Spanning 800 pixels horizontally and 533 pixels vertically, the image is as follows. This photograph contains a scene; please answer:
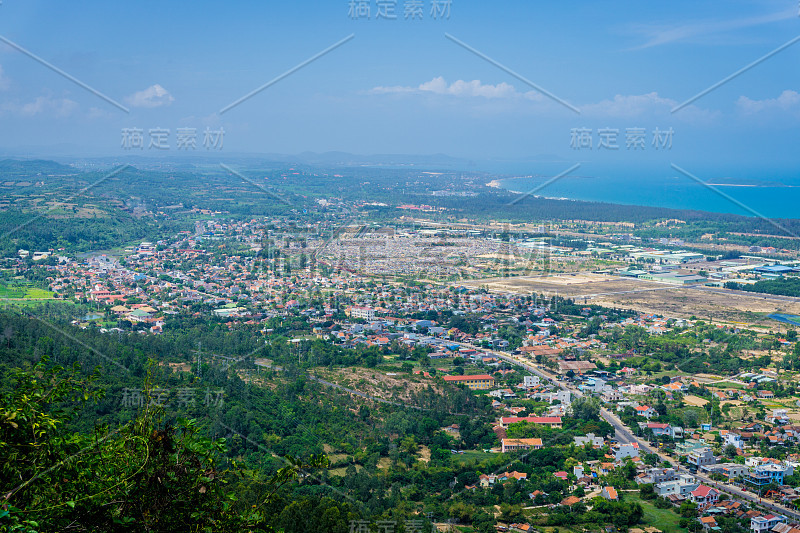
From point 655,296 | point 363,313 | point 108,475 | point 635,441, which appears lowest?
point 635,441

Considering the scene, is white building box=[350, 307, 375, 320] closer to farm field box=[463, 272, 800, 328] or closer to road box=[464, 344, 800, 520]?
road box=[464, 344, 800, 520]

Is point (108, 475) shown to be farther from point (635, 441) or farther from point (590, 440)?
point (635, 441)

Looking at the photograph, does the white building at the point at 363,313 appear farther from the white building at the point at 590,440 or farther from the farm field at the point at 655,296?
the white building at the point at 590,440

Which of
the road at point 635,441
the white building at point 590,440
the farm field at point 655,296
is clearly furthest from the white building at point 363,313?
the white building at point 590,440

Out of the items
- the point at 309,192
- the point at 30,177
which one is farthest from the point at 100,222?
the point at 309,192

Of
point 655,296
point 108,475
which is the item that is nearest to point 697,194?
point 655,296

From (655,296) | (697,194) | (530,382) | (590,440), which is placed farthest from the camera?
(697,194)

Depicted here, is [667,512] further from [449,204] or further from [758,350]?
[449,204]

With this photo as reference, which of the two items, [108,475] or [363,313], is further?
[363,313]
